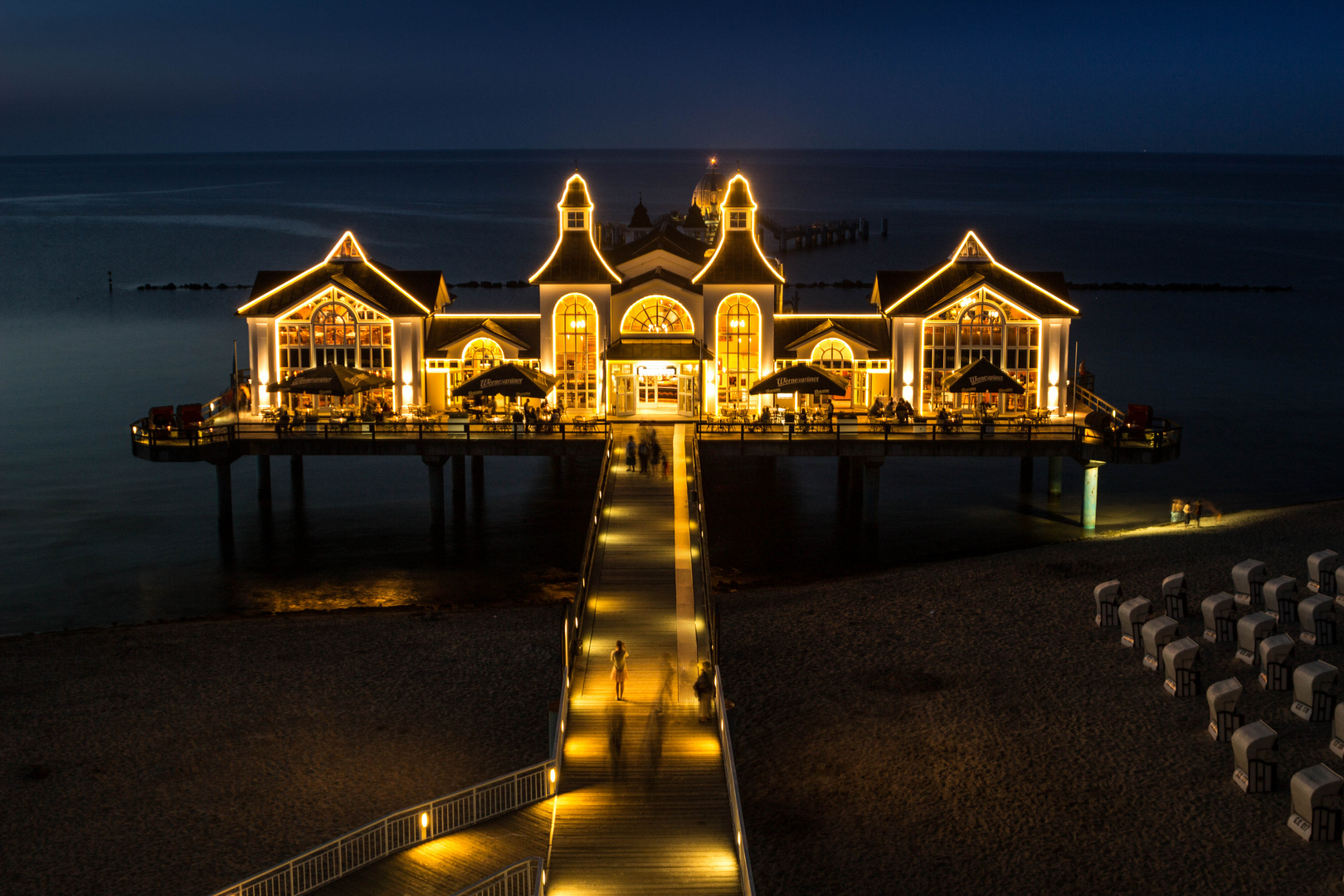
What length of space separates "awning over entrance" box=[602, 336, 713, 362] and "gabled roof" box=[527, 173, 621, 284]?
2.16 metres

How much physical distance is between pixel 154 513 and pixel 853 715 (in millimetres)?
29169

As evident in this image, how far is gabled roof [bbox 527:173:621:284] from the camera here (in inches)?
1666

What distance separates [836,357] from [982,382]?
199 inches

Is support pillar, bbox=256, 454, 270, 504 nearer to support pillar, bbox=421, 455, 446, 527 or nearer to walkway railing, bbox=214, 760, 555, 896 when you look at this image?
support pillar, bbox=421, 455, 446, 527

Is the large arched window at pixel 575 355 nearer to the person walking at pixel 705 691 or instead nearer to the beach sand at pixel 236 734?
the beach sand at pixel 236 734

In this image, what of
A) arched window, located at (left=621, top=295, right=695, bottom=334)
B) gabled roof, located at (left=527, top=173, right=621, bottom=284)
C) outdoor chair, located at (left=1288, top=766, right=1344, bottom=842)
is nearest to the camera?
outdoor chair, located at (left=1288, top=766, right=1344, bottom=842)

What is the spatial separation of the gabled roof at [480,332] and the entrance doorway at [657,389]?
383 centimetres

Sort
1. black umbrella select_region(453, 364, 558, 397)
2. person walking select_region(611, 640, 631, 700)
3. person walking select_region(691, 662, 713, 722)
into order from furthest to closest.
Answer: black umbrella select_region(453, 364, 558, 397), person walking select_region(611, 640, 631, 700), person walking select_region(691, 662, 713, 722)

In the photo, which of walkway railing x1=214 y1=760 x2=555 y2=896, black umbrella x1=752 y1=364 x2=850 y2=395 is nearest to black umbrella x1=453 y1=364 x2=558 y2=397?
black umbrella x1=752 y1=364 x2=850 y2=395

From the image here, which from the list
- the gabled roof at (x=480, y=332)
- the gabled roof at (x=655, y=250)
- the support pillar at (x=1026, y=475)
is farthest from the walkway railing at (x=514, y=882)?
the support pillar at (x=1026, y=475)

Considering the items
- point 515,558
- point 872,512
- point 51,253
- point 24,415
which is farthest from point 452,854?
point 51,253

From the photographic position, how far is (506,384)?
39844 millimetres

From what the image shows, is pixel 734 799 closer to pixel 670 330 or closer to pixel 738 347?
pixel 738 347

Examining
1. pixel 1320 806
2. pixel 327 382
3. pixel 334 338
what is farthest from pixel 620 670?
pixel 334 338
